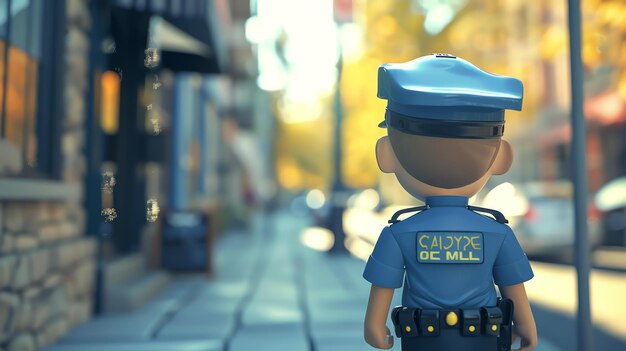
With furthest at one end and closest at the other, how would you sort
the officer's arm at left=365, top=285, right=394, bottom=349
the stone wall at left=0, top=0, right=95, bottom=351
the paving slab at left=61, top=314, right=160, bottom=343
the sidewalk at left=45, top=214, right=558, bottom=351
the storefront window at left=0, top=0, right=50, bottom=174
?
the paving slab at left=61, top=314, right=160, bottom=343
the sidewalk at left=45, top=214, right=558, bottom=351
the storefront window at left=0, top=0, right=50, bottom=174
the stone wall at left=0, top=0, right=95, bottom=351
the officer's arm at left=365, top=285, right=394, bottom=349

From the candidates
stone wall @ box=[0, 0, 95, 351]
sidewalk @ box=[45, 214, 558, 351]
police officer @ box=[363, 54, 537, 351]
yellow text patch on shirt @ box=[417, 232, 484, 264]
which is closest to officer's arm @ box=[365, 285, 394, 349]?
police officer @ box=[363, 54, 537, 351]

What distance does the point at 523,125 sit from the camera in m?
31.9

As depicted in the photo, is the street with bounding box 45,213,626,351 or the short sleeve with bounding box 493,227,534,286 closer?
the short sleeve with bounding box 493,227,534,286

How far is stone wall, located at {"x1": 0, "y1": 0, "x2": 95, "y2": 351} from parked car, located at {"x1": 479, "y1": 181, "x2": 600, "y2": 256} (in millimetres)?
8060

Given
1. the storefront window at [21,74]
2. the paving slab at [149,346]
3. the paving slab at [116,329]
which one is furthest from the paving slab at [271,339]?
the storefront window at [21,74]

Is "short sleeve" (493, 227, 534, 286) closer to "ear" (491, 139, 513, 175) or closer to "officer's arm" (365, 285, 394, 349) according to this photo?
"ear" (491, 139, 513, 175)

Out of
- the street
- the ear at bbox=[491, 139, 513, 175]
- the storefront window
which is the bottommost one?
the street

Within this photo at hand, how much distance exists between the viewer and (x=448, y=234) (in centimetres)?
256

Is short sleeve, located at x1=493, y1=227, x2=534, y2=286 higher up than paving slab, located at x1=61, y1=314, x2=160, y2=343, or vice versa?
short sleeve, located at x1=493, y1=227, x2=534, y2=286

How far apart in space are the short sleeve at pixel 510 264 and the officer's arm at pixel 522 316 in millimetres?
35

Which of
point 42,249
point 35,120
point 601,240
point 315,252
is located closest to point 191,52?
point 35,120

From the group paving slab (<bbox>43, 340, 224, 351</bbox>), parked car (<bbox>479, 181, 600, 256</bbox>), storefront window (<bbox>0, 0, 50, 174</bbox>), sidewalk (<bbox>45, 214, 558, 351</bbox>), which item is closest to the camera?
storefront window (<bbox>0, 0, 50, 174</bbox>)

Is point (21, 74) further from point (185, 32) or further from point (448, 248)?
point (448, 248)

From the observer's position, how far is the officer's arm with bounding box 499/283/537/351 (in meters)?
2.65
